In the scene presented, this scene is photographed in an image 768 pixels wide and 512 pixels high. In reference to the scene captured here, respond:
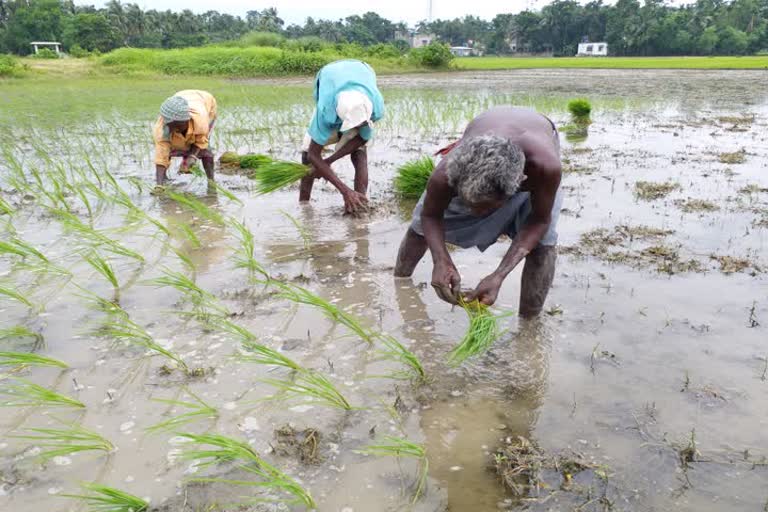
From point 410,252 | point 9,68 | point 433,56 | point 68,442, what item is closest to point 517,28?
point 433,56

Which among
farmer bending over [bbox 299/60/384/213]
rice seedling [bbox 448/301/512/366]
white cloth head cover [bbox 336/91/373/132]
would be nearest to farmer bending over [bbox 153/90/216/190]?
farmer bending over [bbox 299/60/384/213]

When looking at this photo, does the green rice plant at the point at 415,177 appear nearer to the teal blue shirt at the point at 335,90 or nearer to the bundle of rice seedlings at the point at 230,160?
the teal blue shirt at the point at 335,90

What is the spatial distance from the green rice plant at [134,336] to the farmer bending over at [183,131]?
2.20 m

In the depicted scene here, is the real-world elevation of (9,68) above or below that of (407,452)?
above

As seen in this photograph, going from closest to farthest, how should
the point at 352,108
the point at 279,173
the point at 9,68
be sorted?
the point at 352,108
the point at 279,173
the point at 9,68

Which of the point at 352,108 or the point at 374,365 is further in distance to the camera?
the point at 352,108

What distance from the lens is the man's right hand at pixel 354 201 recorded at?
3857 millimetres

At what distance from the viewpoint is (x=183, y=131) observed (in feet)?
14.8

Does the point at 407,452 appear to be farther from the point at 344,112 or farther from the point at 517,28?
the point at 517,28

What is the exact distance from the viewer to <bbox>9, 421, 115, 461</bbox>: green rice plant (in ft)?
5.20

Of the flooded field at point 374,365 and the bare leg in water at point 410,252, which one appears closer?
the flooded field at point 374,365

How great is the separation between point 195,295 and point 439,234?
4.15 feet

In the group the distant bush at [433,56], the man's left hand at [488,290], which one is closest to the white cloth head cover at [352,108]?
the man's left hand at [488,290]

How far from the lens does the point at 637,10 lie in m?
48.8
